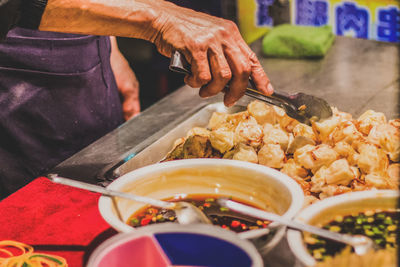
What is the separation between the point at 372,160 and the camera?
5.55 ft

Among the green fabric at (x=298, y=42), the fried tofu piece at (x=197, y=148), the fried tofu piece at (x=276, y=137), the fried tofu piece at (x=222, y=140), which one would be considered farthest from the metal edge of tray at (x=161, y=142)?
the green fabric at (x=298, y=42)

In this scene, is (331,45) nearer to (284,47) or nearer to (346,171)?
(284,47)

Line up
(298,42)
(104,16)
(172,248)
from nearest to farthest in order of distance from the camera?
1. (172,248)
2. (104,16)
3. (298,42)

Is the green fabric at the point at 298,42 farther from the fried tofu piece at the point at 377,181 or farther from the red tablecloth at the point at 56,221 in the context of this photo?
the red tablecloth at the point at 56,221

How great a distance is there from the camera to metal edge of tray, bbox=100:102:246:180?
2.10m

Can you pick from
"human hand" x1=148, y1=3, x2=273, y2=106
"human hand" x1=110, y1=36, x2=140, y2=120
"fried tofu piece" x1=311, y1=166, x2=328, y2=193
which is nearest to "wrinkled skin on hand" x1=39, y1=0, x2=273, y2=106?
"human hand" x1=148, y1=3, x2=273, y2=106

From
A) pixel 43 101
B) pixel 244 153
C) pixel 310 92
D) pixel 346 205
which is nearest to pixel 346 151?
pixel 244 153

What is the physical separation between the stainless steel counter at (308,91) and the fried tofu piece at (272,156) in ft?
1.99

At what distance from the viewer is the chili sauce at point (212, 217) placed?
152 cm

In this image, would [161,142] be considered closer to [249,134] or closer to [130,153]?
[130,153]

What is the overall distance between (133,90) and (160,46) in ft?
5.34

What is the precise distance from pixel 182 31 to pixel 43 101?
1120mm

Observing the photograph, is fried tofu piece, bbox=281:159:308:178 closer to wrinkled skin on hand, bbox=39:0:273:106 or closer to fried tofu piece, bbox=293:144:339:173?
fried tofu piece, bbox=293:144:339:173

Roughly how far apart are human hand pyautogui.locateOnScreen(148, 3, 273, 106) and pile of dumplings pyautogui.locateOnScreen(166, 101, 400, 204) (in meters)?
0.20
